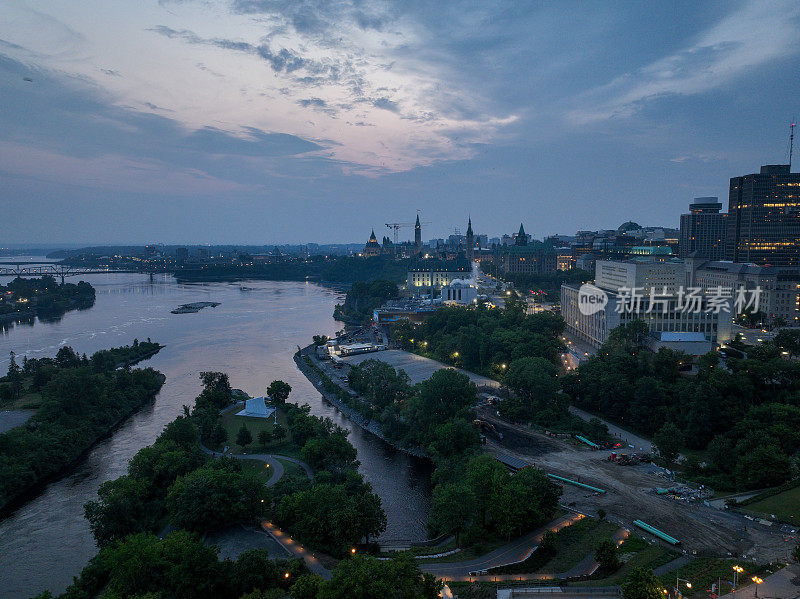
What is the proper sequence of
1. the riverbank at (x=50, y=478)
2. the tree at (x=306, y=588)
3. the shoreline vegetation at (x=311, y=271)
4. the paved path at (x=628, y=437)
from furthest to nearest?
1. the shoreline vegetation at (x=311, y=271)
2. the paved path at (x=628, y=437)
3. the riverbank at (x=50, y=478)
4. the tree at (x=306, y=588)

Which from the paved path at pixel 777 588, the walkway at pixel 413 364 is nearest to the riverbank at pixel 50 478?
the walkway at pixel 413 364

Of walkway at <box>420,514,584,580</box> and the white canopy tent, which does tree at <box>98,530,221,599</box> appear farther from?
the white canopy tent

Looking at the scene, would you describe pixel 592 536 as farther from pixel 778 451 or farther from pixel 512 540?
pixel 778 451

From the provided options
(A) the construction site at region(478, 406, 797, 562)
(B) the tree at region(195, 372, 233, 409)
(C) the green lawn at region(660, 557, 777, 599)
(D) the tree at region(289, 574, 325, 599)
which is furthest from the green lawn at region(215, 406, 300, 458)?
(C) the green lawn at region(660, 557, 777, 599)

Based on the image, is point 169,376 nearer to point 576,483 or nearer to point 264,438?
point 264,438

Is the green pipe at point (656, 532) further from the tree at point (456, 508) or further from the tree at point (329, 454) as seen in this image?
the tree at point (329, 454)

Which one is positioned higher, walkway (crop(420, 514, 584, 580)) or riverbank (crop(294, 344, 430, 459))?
walkway (crop(420, 514, 584, 580))
